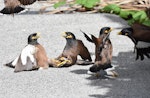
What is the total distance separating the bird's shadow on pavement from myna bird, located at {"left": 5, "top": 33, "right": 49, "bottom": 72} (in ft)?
1.09

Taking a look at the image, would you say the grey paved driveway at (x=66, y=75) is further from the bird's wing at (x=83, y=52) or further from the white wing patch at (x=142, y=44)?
the white wing patch at (x=142, y=44)

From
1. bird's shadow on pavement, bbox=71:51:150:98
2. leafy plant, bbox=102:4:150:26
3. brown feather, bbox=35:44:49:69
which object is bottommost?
bird's shadow on pavement, bbox=71:51:150:98

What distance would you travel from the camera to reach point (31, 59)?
16.6ft

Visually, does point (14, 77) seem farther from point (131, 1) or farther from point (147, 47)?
point (131, 1)

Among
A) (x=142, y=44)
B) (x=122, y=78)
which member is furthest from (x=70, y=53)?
(x=142, y=44)

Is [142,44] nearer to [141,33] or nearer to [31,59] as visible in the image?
[141,33]

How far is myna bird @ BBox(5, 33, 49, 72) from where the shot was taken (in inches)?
198

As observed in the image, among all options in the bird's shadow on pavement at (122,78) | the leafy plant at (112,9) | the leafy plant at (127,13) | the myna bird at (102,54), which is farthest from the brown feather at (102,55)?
the leafy plant at (112,9)

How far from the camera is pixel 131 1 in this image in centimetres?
791

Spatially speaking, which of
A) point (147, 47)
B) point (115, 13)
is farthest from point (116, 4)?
point (147, 47)

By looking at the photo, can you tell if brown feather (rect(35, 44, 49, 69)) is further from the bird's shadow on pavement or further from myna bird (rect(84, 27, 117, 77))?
myna bird (rect(84, 27, 117, 77))

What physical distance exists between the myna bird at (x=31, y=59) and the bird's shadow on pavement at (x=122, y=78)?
33cm

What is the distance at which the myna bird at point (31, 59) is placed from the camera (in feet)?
16.5

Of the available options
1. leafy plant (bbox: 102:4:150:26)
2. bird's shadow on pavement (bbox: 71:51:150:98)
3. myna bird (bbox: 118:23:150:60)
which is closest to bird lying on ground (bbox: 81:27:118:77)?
bird's shadow on pavement (bbox: 71:51:150:98)
